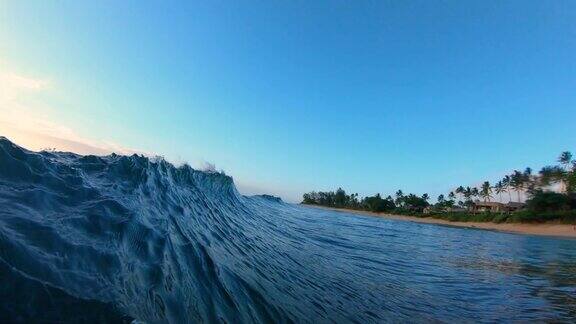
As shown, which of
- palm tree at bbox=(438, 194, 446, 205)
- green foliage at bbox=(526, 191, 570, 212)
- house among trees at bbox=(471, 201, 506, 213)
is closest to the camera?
green foliage at bbox=(526, 191, 570, 212)

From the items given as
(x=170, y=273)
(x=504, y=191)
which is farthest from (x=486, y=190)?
(x=170, y=273)

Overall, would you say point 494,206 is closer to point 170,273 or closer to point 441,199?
point 441,199

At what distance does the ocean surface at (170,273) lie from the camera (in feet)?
13.0

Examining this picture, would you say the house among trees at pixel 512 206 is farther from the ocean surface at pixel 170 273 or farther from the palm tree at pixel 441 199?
the ocean surface at pixel 170 273

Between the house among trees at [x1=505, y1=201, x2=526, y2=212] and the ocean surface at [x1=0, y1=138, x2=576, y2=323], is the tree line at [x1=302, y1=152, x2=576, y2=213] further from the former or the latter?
the ocean surface at [x1=0, y1=138, x2=576, y2=323]

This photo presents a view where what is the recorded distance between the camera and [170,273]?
542 cm

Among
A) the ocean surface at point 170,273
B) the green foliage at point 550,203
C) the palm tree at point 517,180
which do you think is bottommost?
the ocean surface at point 170,273

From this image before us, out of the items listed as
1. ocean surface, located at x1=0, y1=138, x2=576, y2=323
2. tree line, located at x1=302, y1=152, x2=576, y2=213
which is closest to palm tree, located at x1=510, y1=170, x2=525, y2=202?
tree line, located at x1=302, y1=152, x2=576, y2=213

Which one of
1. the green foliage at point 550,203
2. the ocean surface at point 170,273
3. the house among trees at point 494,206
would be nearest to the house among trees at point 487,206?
the house among trees at point 494,206

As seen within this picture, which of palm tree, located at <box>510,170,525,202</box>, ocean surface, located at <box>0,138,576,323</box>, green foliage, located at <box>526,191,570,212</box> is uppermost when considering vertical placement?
palm tree, located at <box>510,170,525,202</box>

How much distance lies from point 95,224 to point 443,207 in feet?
442

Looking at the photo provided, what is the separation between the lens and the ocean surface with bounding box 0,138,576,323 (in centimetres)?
395

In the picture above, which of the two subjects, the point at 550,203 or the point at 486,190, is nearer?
the point at 550,203

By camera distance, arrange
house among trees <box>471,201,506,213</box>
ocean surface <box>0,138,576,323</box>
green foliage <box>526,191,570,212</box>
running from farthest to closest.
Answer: house among trees <box>471,201,506,213</box> < green foliage <box>526,191,570,212</box> < ocean surface <box>0,138,576,323</box>
